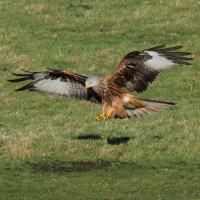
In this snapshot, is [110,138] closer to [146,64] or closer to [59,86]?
[59,86]

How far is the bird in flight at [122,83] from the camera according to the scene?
43.1 ft

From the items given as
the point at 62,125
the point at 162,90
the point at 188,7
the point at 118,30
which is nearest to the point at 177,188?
the point at 62,125

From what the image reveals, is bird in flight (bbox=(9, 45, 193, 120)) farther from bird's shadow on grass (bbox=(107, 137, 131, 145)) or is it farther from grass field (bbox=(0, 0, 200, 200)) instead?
grass field (bbox=(0, 0, 200, 200))

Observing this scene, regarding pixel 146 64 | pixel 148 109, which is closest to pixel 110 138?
pixel 148 109

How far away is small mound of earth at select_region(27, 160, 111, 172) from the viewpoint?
42.1ft

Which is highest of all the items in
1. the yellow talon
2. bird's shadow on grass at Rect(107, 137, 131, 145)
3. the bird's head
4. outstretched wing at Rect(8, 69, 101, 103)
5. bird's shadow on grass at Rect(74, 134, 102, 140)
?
the bird's head

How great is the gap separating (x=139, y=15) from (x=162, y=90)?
686 centimetres

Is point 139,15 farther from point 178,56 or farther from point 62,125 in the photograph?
point 178,56

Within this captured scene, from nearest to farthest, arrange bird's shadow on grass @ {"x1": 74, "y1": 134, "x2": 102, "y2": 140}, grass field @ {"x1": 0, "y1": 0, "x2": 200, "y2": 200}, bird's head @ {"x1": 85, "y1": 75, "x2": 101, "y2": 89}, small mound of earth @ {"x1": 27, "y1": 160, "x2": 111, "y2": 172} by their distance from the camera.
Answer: grass field @ {"x1": 0, "y1": 0, "x2": 200, "y2": 200}, small mound of earth @ {"x1": 27, "y1": 160, "x2": 111, "y2": 172}, bird's head @ {"x1": 85, "y1": 75, "x2": 101, "y2": 89}, bird's shadow on grass @ {"x1": 74, "y1": 134, "x2": 102, "y2": 140}

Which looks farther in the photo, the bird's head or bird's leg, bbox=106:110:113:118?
bird's leg, bbox=106:110:113:118

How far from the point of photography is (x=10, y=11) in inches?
1040

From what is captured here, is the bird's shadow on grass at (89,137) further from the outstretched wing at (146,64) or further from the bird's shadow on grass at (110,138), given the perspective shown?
the outstretched wing at (146,64)

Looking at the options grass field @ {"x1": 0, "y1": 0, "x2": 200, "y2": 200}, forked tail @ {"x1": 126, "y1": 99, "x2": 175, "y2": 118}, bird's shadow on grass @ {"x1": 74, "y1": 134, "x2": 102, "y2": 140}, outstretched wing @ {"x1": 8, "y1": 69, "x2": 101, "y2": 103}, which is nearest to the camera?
grass field @ {"x1": 0, "y1": 0, "x2": 200, "y2": 200}

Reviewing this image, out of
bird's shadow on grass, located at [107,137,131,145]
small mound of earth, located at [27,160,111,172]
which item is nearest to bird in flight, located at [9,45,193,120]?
bird's shadow on grass, located at [107,137,131,145]
